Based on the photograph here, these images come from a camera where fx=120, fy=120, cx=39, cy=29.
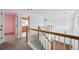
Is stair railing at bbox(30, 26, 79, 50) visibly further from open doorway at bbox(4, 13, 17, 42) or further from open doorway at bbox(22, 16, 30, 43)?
open doorway at bbox(4, 13, 17, 42)

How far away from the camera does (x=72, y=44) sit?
6.48ft

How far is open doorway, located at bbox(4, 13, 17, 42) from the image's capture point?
2010 mm

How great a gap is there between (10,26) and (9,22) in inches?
2.8

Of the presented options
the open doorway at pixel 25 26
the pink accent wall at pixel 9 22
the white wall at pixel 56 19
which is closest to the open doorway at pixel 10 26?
the pink accent wall at pixel 9 22

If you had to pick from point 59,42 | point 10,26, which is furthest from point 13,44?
point 59,42

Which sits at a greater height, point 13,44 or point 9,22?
point 9,22

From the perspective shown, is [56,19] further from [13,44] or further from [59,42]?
[13,44]

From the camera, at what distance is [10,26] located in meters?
2.02

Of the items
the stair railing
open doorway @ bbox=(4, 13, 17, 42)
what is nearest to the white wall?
the stair railing

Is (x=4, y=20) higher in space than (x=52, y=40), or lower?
higher
